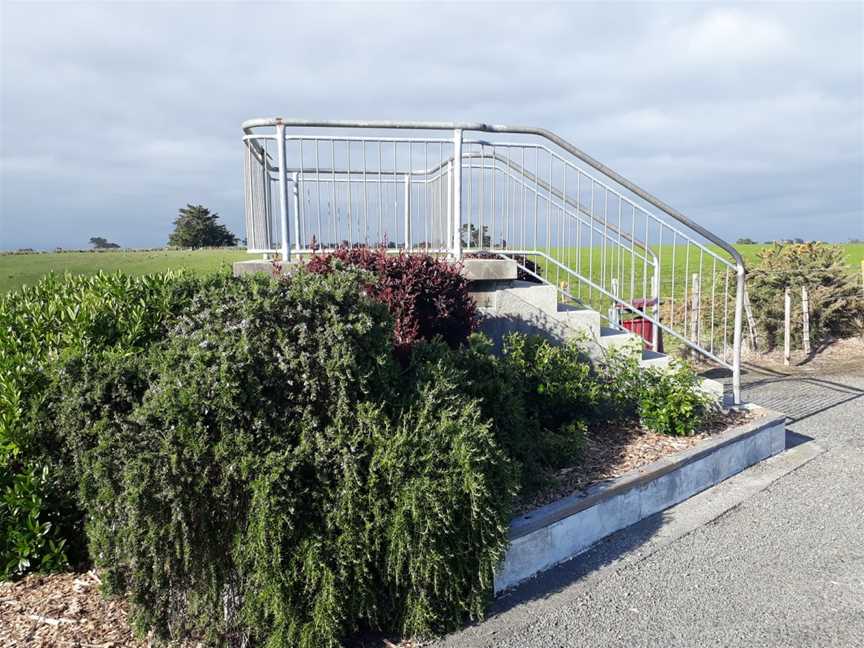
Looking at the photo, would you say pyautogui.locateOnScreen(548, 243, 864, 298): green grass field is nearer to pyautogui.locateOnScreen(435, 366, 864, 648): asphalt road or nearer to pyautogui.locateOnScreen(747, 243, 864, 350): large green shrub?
pyautogui.locateOnScreen(747, 243, 864, 350): large green shrub

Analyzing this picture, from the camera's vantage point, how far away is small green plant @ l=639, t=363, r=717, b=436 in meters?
4.82

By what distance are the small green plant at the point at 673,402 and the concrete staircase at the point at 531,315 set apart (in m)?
0.40

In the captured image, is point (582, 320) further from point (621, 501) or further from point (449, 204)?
point (621, 501)

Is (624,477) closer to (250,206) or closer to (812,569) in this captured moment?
(812,569)

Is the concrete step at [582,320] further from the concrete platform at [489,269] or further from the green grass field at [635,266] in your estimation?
the concrete platform at [489,269]

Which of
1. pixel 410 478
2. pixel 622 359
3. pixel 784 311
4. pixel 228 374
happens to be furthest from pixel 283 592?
pixel 784 311

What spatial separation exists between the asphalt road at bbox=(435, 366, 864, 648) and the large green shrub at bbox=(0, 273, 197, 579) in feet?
6.97

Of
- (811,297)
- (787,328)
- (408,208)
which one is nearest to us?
(408,208)

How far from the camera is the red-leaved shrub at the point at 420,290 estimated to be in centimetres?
470

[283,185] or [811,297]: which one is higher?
[283,185]

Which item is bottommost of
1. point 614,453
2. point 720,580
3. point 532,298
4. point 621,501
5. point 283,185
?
point 720,580

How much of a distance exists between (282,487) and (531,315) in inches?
144

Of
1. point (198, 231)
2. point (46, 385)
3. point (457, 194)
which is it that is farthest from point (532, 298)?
point (198, 231)

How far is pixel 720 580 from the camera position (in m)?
3.30
